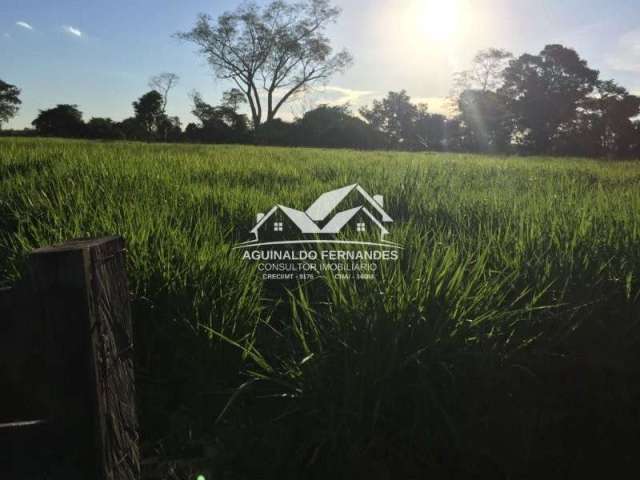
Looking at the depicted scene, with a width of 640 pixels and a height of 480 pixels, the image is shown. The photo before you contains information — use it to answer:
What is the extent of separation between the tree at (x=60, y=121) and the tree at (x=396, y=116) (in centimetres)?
1915

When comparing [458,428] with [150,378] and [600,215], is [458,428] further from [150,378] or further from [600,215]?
[600,215]

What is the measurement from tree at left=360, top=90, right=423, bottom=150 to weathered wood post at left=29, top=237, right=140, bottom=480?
30697mm

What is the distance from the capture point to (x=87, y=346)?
49.1 inches

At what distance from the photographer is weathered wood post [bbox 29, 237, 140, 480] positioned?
3.91ft

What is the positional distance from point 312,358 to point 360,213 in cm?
234

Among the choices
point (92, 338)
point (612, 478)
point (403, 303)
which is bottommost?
point (612, 478)

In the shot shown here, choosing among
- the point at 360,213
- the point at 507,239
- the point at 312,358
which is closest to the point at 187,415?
the point at 312,358

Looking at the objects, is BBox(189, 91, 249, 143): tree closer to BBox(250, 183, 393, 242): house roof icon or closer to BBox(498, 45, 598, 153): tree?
BBox(498, 45, 598, 153): tree

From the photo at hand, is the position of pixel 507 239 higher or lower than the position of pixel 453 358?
higher

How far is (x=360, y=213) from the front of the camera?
4141 millimetres

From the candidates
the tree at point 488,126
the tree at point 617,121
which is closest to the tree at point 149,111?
the tree at point 488,126

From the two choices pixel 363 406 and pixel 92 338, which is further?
pixel 363 406

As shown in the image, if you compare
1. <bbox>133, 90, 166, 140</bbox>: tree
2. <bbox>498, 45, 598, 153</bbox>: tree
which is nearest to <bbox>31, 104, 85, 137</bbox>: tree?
<bbox>133, 90, 166, 140</bbox>: tree

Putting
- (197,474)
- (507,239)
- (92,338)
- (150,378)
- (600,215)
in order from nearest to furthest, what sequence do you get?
1. (92,338)
2. (197,474)
3. (150,378)
4. (507,239)
5. (600,215)
